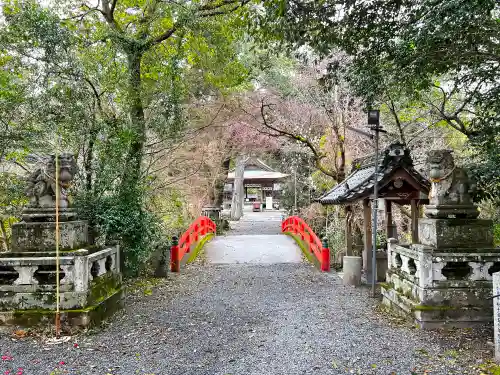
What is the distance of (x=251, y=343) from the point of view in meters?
5.06

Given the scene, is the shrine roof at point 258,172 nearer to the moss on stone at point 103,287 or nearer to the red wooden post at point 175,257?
the red wooden post at point 175,257

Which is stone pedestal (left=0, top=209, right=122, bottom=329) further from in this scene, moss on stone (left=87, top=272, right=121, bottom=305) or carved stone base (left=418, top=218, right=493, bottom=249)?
carved stone base (left=418, top=218, right=493, bottom=249)

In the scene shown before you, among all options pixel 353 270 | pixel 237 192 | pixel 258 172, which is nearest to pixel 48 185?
pixel 353 270

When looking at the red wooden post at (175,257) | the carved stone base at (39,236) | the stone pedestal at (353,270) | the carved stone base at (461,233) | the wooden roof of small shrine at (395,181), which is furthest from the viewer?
the red wooden post at (175,257)

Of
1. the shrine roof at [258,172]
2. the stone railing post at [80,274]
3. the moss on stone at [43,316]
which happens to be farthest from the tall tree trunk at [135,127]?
the shrine roof at [258,172]

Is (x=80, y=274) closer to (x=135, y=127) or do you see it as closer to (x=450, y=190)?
(x=135, y=127)

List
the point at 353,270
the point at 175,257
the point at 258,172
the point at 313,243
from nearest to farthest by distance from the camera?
the point at 353,270, the point at 175,257, the point at 313,243, the point at 258,172

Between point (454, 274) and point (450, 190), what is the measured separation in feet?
3.90

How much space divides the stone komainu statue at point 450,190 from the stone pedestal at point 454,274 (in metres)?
0.13

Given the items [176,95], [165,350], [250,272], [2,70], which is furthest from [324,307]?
[2,70]

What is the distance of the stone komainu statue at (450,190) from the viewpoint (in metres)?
5.52

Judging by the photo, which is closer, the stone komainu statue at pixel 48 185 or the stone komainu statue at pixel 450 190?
the stone komainu statue at pixel 450 190

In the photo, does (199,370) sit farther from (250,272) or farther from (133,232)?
(250,272)

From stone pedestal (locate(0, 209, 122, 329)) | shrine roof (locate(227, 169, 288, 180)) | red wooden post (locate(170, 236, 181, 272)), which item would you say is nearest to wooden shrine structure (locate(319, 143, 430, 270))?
red wooden post (locate(170, 236, 181, 272))
